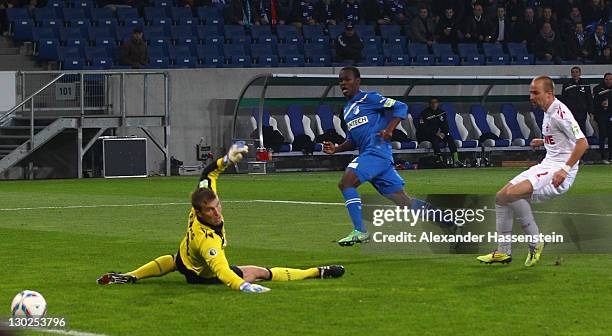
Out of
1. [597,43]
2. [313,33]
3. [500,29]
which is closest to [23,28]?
[313,33]

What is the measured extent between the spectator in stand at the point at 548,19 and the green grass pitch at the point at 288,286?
71.0 feet

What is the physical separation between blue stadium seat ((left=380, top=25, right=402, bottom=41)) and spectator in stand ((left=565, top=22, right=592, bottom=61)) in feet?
17.6

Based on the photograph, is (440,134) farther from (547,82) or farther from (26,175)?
(547,82)

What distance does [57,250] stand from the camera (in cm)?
1502

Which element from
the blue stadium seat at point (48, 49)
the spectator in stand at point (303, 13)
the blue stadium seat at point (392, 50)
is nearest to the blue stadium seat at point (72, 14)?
the blue stadium seat at point (48, 49)

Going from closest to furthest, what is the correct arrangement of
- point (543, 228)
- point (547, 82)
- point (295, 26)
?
point (547, 82) → point (543, 228) → point (295, 26)

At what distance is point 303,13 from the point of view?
38.3m

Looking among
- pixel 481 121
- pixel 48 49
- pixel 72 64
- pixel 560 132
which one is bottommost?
pixel 481 121

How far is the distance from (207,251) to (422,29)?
2922 centimetres

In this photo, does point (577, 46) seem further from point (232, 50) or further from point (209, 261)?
point (209, 261)

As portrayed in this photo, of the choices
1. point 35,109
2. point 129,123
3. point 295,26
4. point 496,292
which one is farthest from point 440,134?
point 496,292

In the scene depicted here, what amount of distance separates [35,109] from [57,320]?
2361 centimetres

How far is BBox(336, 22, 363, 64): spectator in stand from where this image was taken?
36.7 metres

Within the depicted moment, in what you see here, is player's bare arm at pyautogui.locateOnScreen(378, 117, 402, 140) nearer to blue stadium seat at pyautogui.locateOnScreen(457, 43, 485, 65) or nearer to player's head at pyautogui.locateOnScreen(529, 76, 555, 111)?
player's head at pyautogui.locateOnScreen(529, 76, 555, 111)
